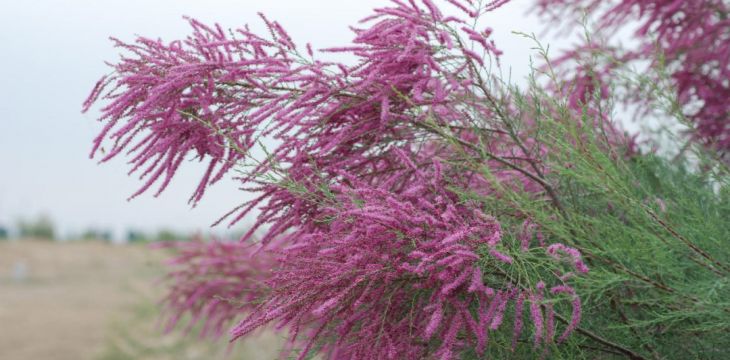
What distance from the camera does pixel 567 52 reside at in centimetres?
521

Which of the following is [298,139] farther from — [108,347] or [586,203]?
[108,347]

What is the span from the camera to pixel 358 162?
280 cm

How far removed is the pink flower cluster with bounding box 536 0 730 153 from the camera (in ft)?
15.6

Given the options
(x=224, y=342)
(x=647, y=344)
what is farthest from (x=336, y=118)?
(x=224, y=342)

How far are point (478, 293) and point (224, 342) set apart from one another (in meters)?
6.44

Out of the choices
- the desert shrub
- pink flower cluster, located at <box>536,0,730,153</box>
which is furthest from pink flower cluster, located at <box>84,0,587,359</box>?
pink flower cluster, located at <box>536,0,730,153</box>

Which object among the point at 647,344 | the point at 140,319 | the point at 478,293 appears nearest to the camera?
the point at 478,293

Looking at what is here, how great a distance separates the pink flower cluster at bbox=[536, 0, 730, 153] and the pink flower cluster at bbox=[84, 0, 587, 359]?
7.32ft

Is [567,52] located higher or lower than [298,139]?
higher

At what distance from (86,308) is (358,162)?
11206mm

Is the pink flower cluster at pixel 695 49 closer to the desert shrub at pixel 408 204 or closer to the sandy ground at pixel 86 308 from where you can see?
the desert shrub at pixel 408 204

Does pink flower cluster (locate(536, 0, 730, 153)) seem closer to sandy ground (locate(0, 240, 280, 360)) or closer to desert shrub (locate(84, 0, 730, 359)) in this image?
desert shrub (locate(84, 0, 730, 359))

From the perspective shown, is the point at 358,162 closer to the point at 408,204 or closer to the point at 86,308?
the point at 408,204

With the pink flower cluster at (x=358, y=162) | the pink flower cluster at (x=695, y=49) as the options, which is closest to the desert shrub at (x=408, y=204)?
the pink flower cluster at (x=358, y=162)
